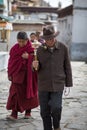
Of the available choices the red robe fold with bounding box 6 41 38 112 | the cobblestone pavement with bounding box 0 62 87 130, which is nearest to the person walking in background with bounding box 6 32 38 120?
the red robe fold with bounding box 6 41 38 112

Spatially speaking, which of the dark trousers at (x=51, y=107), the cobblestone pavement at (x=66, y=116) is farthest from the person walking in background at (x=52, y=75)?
the cobblestone pavement at (x=66, y=116)

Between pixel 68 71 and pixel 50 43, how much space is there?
527 millimetres

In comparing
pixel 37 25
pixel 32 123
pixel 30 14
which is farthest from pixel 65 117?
pixel 30 14

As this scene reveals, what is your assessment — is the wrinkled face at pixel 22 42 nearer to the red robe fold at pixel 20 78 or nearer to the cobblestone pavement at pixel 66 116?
the red robe fold at pixel 20 78

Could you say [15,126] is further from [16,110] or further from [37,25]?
[37,25]

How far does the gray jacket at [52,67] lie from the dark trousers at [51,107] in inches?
3.7

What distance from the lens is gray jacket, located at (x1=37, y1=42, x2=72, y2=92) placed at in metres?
6.32

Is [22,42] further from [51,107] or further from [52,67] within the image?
[51,107]

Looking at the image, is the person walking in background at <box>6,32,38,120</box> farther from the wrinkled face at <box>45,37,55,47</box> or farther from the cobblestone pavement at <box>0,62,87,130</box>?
the wrinkled face at <box>45,37,55,47</box>

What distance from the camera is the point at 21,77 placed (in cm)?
802

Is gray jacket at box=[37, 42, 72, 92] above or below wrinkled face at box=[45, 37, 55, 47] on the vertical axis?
below

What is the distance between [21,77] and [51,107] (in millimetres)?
1848

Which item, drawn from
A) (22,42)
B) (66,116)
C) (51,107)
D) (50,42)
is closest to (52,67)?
(50,42)

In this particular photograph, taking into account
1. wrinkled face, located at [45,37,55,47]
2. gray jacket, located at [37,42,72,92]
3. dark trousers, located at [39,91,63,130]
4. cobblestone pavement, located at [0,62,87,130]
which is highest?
wrinkled face, located at [45,37,55,47]
